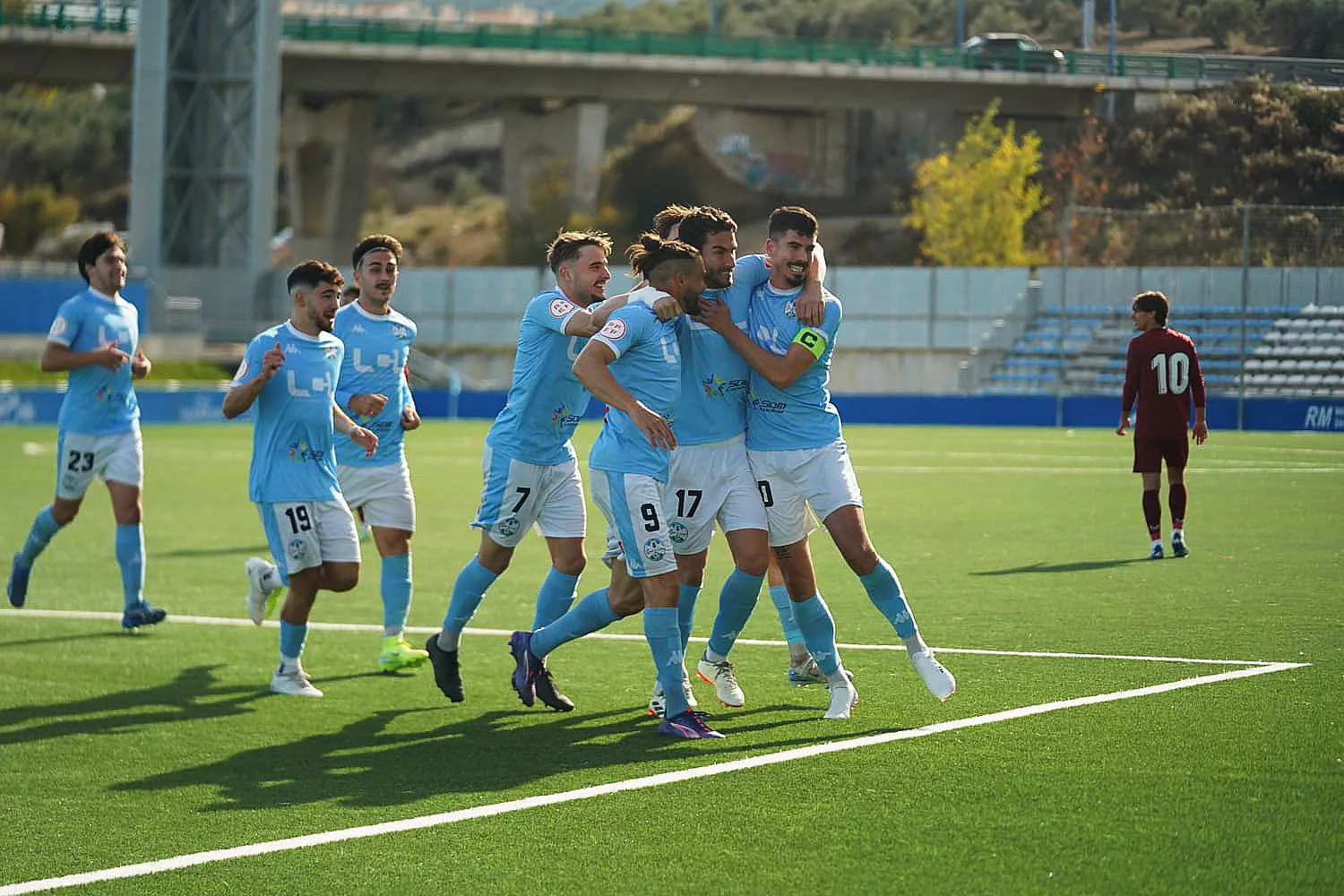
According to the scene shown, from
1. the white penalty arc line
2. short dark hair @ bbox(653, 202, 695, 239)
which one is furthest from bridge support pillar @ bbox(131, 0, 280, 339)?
the white penalty arc line

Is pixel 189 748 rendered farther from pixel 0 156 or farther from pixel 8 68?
pixel 0 156

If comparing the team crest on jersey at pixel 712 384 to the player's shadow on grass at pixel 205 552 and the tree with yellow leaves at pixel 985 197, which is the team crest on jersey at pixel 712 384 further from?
the tree with yellow leaves at pixel 985 197

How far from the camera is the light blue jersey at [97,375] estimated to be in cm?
1070

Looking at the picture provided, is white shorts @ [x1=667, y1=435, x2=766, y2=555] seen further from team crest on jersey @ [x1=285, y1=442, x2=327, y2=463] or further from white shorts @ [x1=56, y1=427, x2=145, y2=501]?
white shorts @ [x1=56, y1=427, x2=145, y2=501]

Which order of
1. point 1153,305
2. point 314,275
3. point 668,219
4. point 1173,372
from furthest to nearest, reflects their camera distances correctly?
point 1173,372, point 1153,305, point 314,275, point 668,219

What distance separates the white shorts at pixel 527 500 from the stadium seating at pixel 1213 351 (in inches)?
686

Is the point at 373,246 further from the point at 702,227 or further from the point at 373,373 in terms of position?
the point at 702,227

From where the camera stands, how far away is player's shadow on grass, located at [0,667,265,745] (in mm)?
7863

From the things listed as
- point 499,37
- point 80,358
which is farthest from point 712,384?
point 499,37

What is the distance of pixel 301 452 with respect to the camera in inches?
→ 345

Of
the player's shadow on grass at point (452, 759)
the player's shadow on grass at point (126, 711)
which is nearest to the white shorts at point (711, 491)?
the player's shadow on grass at point (452, 759)

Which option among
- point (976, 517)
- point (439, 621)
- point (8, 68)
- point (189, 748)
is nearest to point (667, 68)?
point (8, 68)

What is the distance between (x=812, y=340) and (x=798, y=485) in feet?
2.16

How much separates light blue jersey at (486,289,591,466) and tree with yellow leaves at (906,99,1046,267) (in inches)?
1488
